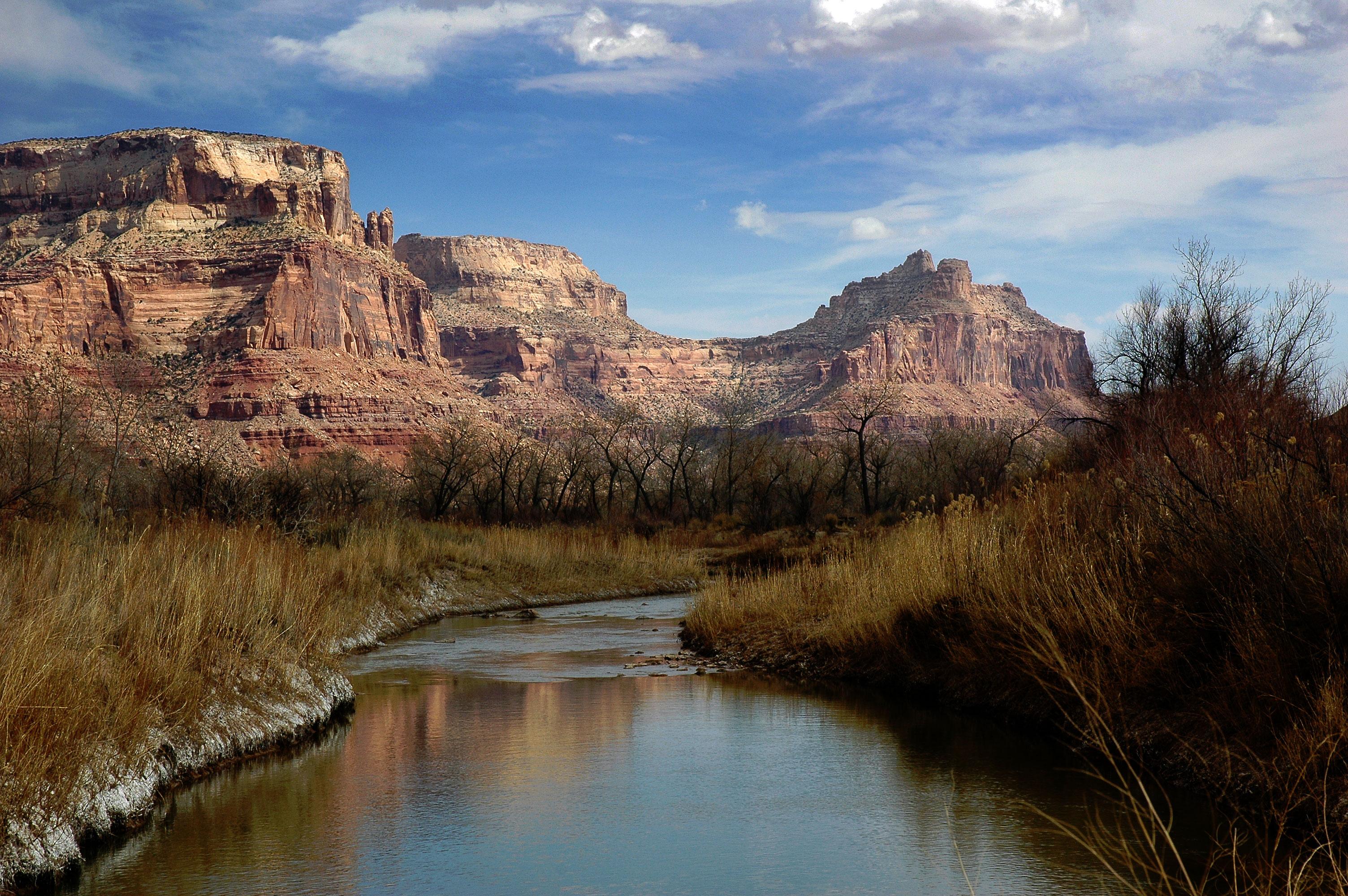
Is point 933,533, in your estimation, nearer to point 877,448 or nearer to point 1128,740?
point 1128,740

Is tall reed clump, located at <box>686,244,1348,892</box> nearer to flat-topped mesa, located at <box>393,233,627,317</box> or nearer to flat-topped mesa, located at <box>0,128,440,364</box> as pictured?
flat-topped mesa, located at <box>0,128,440,364</box>

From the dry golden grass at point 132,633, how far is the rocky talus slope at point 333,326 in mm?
71815

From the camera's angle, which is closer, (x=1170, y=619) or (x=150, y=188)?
(x=1170, y=619)

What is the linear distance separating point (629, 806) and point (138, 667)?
3623 mm

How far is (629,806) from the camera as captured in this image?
281 inches

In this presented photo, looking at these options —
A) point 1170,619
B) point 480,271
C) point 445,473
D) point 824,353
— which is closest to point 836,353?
point 824,353

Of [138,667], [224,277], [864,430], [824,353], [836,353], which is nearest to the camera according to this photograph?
[138,667]

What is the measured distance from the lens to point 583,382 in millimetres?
155625

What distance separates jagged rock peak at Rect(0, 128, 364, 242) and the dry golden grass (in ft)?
360

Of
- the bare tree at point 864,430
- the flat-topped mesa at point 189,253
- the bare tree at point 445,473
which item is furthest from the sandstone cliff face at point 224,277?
the bare tree at point 864,430

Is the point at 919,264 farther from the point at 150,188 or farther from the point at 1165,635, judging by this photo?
the point at 1165,635

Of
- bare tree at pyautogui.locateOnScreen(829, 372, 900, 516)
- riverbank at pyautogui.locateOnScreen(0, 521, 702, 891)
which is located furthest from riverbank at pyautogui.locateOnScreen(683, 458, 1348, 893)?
bare tree at pyautogui.locateOnScreen(829, 372, 900, 516)

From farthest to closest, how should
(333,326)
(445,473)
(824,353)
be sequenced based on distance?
(824,353), (333,326), (445,473)

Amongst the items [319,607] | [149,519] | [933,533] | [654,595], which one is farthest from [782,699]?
[654,595]
